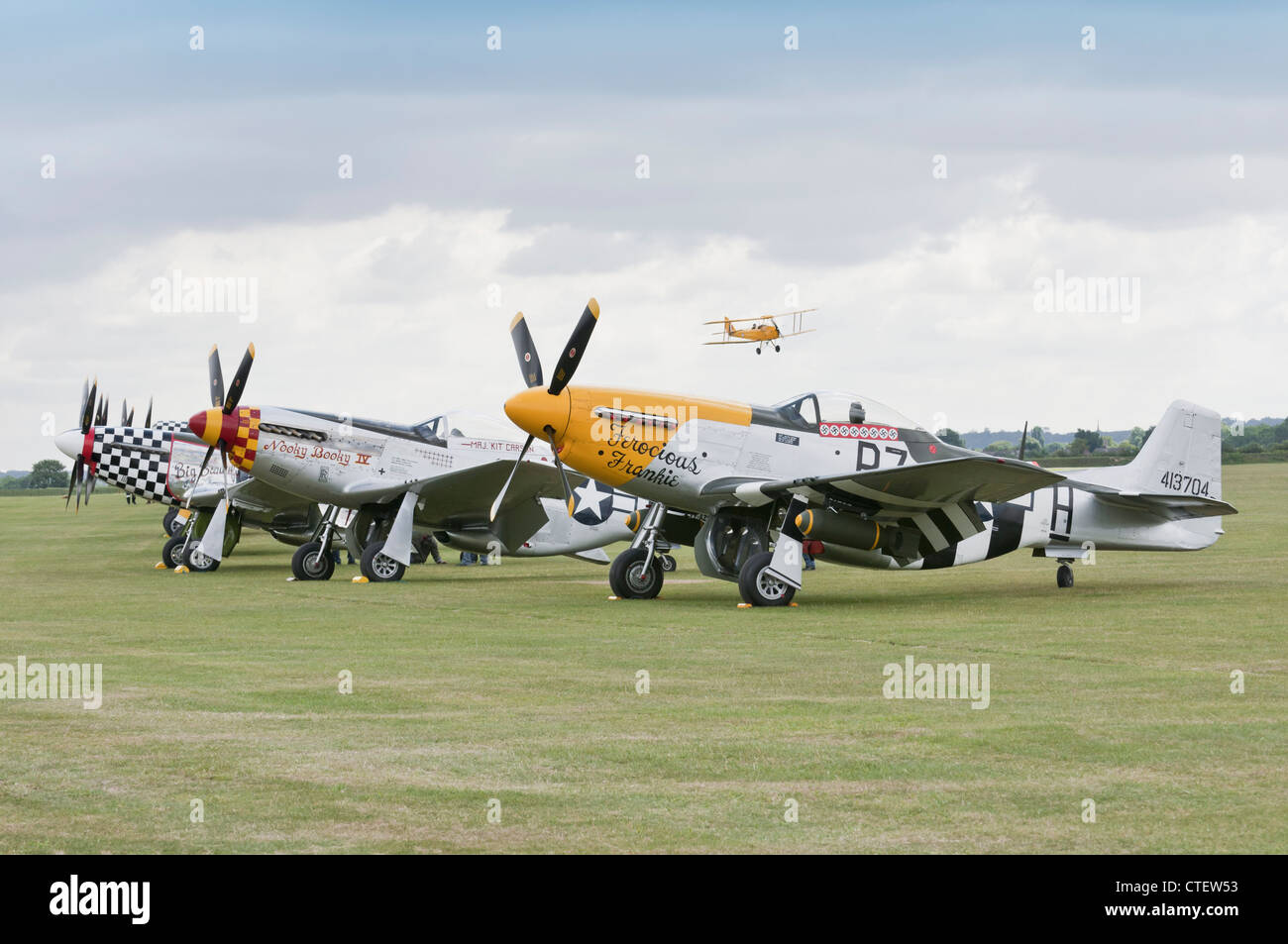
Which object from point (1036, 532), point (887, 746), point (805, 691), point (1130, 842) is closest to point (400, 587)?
point (1036, 532)

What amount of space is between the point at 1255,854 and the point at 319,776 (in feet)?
12.6

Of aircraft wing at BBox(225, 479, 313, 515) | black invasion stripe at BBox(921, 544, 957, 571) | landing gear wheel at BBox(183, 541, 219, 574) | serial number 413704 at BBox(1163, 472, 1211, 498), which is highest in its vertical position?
serial number 413704 at BBox(1163, 472, 1211, 498)

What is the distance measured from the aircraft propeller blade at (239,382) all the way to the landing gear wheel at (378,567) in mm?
2939

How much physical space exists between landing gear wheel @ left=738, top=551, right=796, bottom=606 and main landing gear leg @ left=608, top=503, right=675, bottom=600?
2040mm

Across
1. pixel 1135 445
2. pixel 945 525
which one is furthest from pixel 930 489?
pixel 1135 445

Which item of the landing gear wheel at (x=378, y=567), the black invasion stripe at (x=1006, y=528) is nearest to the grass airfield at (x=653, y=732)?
the black invasion stripe at (x=1006, y=528)

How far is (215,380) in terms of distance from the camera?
2395 centimetres

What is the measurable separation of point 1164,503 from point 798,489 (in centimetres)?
538

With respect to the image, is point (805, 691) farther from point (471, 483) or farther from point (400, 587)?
point (471, 483)

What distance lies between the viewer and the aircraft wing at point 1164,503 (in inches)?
734

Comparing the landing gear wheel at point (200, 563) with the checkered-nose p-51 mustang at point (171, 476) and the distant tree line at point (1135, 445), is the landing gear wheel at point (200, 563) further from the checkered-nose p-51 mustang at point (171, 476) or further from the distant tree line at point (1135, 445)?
the distant tree line at point (1135, 445)

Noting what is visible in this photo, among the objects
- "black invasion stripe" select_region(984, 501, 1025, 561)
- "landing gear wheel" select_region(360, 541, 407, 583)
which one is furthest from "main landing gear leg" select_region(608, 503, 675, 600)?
"landing gear wheel" select_region(360, 541, 407, 583)

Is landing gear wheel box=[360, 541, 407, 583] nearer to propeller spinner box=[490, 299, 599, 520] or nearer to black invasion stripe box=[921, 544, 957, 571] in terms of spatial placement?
propeller spinner box=[490, 299, 599, 520]

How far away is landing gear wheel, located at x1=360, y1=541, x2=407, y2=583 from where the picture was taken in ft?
71.1
